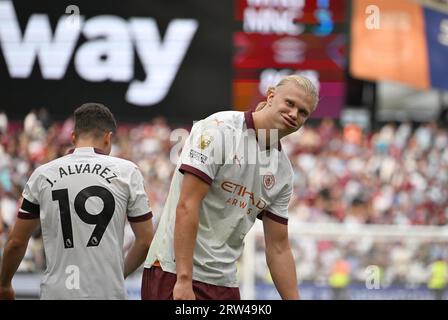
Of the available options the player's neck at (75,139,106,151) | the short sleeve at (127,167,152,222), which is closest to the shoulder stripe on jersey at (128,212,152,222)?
the short sleeve at (127,167,152,222)

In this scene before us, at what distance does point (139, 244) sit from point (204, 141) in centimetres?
74

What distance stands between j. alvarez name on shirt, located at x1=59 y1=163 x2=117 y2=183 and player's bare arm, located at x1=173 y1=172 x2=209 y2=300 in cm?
51

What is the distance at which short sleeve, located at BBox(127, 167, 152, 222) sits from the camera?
4.62 m

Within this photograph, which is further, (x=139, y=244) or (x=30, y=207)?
(x=139, y=244)

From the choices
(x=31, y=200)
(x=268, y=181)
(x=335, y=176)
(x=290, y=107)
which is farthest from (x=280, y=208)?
(x=335, y=176)

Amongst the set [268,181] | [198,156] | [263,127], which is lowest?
[268,181]

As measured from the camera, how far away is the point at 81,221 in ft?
14.7

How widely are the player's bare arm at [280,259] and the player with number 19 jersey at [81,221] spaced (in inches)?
27.6

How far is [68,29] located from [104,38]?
45 centimetres

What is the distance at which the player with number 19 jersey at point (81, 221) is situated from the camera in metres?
4.48

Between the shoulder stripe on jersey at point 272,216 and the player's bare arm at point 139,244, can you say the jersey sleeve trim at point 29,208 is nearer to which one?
the player's bare arm at point 139,244

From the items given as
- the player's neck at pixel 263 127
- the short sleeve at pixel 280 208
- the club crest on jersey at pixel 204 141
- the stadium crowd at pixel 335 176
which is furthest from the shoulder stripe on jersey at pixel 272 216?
the stadium crowd at pixel 335 176

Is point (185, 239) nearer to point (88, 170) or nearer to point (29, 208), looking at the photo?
point (88, 170)

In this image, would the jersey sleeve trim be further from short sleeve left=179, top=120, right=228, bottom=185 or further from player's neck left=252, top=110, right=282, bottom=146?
player's neck left=252, top=110, right=282, bottom=146
